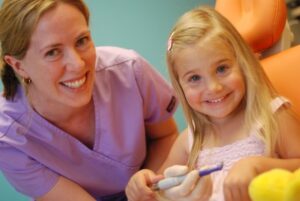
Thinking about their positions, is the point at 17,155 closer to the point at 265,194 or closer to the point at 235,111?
the point at 235,111

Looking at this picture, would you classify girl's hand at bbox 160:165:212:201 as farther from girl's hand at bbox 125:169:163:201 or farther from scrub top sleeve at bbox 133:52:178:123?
scrub top sleeve at bbox 133:52:178:123

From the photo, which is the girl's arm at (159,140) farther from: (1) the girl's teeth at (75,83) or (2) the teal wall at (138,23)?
(2) the teal wall at (138,23)

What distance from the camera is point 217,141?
0.96 meters

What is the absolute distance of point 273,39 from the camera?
1048 mm

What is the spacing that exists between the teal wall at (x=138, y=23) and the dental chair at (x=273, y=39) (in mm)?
748

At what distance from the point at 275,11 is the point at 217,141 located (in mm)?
352

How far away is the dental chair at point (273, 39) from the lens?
950 mm

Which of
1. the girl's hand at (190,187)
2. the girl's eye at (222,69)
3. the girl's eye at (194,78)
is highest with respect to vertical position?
the girl's eye at (222,69)

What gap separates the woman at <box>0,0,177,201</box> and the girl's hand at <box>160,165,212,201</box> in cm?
36

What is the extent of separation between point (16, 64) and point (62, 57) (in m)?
0.13

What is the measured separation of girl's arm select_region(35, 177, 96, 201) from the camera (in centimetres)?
103

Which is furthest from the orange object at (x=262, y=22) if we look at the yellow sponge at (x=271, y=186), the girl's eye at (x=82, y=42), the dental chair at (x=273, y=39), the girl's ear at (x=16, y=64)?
the yellow sponge at (x=271, y=186)

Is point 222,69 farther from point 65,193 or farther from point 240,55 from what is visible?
point 65,193

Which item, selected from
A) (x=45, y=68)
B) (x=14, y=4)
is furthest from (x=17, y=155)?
(x=14, y=4)
